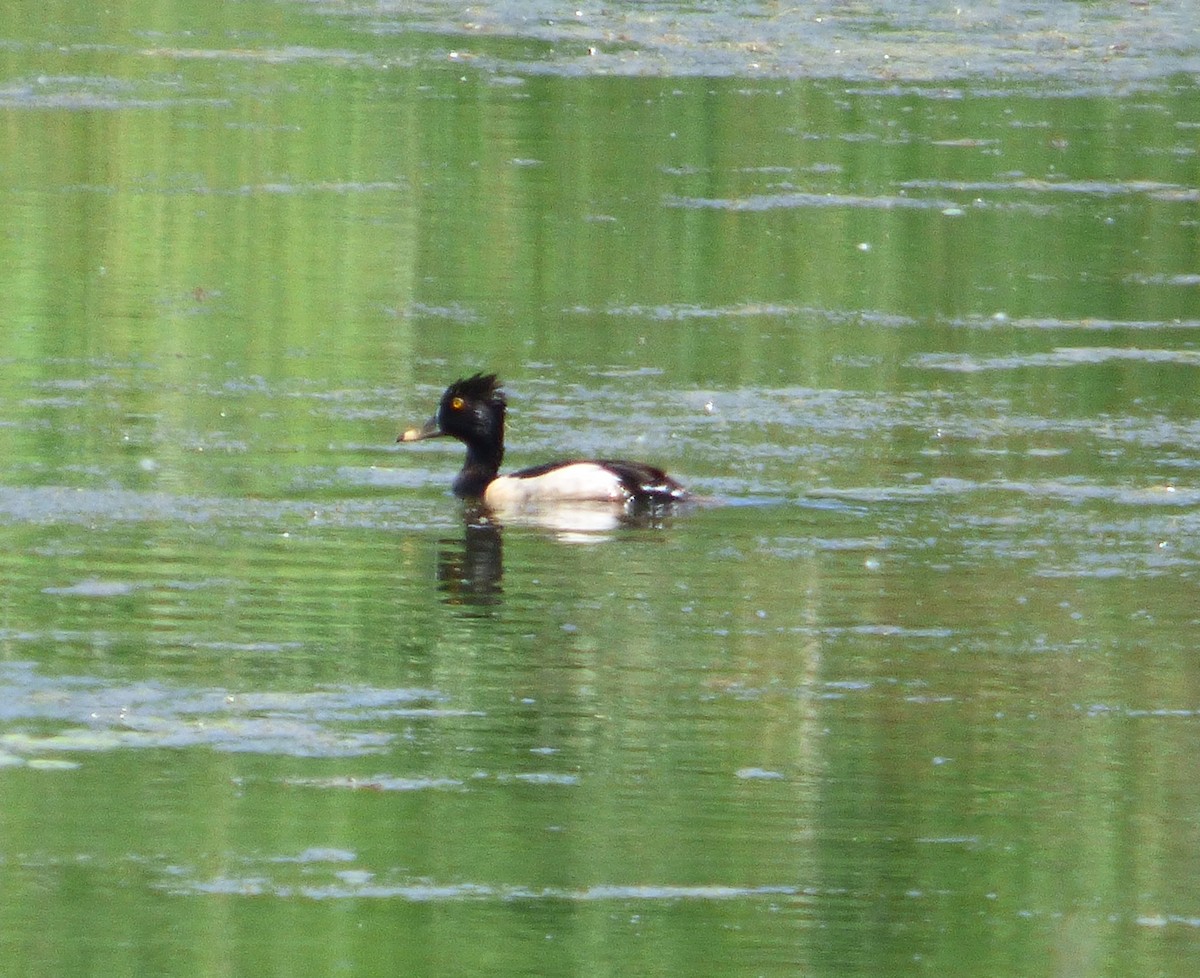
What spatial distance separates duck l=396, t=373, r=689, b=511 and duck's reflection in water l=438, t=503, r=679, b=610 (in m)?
0.03

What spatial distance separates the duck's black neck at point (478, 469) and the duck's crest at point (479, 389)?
20 cm

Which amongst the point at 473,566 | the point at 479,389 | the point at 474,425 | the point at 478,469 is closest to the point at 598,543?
the point at 473,566

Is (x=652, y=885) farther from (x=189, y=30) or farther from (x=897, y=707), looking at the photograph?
(x=189, y=30)

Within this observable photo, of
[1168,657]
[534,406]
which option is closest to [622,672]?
[1168,657]

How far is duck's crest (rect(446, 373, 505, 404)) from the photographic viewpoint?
498 inches

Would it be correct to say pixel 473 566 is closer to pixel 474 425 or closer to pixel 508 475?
pixel 508 475

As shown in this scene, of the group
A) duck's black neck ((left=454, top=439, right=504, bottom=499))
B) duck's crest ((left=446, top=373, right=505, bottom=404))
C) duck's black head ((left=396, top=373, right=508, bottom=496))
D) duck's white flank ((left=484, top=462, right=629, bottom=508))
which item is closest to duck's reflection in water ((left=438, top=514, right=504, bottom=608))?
duck's white flank ((left=484, top=462, right=629, bottom=508))

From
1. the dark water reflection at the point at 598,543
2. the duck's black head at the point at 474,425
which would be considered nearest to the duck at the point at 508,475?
the duck's black head at the point at 474,425

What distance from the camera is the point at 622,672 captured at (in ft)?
29.4

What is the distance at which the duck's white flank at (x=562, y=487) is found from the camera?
11.7m

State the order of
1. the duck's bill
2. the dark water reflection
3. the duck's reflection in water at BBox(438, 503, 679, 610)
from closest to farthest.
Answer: the dark water reflection, the duck's reflection in water at BBox(438, 503, 679, 610), the duck's bill

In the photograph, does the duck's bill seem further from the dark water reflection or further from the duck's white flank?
the duck's white flank

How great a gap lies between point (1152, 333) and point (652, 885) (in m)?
9.39

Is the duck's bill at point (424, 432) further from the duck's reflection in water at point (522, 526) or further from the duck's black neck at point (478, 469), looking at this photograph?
the duck's reflection in water at point (522, 526)
